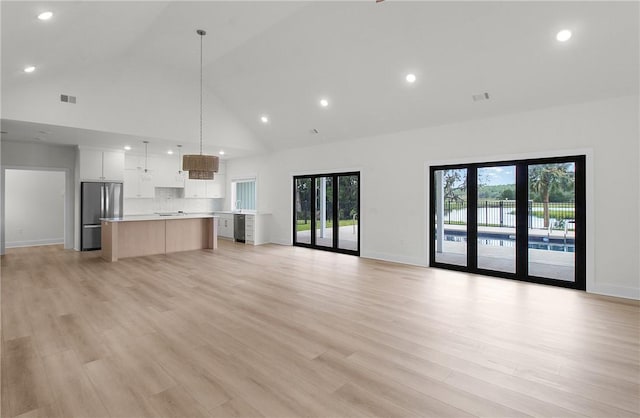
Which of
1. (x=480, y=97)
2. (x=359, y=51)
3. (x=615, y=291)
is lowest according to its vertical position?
(x=615, y=291)

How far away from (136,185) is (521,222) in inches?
368

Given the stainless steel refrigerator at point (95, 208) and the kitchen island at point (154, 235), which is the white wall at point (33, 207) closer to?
the stainless steel refrigerator at point (95, 208)

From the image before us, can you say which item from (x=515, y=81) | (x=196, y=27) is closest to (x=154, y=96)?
(x=196, y=27)

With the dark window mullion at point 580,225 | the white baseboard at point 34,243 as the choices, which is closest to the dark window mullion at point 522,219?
the dark window mullion at point 580,225

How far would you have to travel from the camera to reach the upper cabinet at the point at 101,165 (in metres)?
7.95

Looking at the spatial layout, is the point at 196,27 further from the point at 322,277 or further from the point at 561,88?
the point at 561,88

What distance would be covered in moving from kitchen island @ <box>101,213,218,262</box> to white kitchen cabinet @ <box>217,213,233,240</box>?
1.66m

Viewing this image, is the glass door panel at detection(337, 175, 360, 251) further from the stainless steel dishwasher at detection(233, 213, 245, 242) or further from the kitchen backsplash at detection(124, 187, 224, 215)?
the kitchen backsplash at detection(124, 187, 224, 215)

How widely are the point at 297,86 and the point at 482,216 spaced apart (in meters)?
4.10

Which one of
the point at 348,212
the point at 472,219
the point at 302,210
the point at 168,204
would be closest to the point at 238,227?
the point at 302,210

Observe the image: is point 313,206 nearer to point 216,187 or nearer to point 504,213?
point 216,187

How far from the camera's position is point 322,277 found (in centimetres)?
532

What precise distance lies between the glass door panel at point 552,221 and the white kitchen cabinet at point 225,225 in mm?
7709

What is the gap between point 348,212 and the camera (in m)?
7.65
